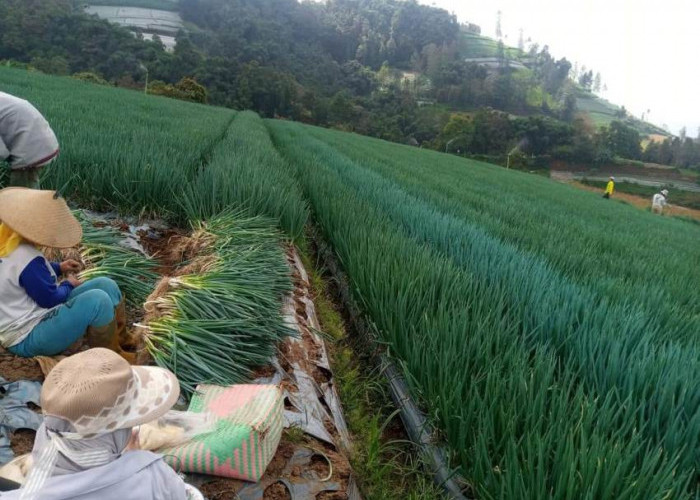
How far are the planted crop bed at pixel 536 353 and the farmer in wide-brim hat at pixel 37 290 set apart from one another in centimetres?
107

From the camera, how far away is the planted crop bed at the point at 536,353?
102 cm

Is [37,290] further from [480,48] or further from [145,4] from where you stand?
[480,48]

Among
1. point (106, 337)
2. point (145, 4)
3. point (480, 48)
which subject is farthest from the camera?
point (480, 48)

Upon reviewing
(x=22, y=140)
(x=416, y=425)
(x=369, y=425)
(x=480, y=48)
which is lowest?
(x=369, y=425)

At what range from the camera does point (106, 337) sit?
150 cm

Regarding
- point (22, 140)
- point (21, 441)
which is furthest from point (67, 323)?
point (22, 140)

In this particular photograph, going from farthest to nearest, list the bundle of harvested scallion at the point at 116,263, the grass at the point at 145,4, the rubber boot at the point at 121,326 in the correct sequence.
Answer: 1. the grass at the point at 145,4
2. the bundle of harvested scallion at the point at 116,263
3. the rubber boot at the point at 121,326

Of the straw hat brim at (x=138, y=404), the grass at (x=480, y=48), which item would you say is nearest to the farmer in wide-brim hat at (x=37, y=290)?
the straw hat brim at (x=138, y=404)

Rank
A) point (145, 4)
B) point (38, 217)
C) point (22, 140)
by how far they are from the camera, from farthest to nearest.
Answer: point (145, 4)
point (22, 140)
point (38, 217)

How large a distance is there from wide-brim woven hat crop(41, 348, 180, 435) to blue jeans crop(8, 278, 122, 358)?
693 millimetres

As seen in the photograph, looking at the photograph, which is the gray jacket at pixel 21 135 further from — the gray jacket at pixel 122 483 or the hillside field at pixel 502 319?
the gray jacket at pixel 122 483

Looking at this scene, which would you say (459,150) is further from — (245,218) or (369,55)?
(369,55)

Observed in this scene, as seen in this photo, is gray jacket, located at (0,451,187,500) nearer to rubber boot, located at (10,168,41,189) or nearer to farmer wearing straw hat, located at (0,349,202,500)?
farmer wearing straw hat, located at (0,349,202,500)

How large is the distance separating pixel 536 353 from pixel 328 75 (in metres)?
61.4
